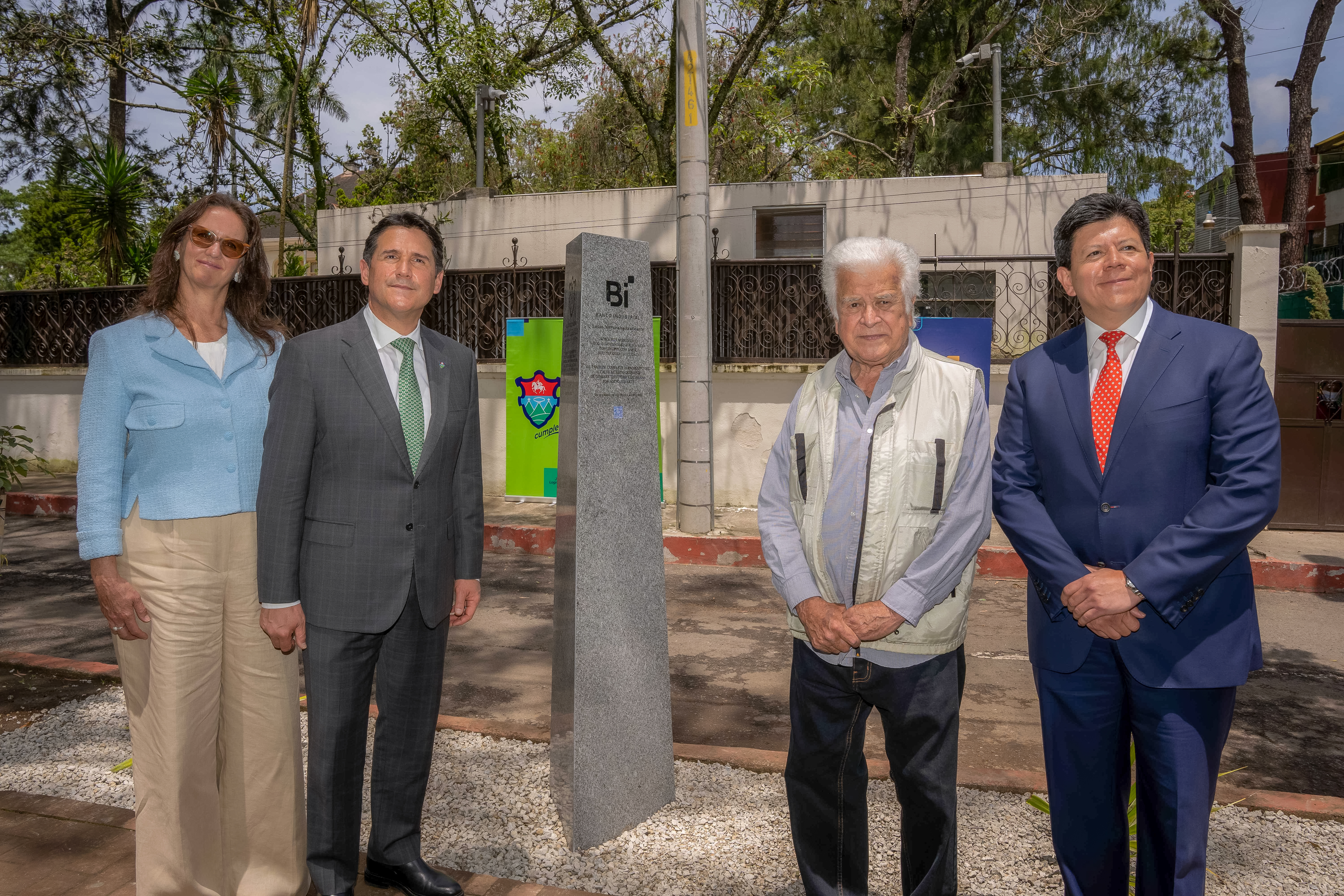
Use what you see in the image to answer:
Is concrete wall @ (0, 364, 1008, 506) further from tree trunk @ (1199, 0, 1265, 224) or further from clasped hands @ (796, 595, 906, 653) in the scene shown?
tree trunk @ (1199, 0, 1265, 224)

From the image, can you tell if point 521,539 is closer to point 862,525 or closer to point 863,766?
point 863,766

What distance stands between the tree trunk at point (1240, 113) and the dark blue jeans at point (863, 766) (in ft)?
67.8

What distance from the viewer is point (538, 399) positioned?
10.8 metres

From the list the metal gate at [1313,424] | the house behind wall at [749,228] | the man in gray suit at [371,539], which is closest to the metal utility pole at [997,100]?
the house behind wall at [749,228]

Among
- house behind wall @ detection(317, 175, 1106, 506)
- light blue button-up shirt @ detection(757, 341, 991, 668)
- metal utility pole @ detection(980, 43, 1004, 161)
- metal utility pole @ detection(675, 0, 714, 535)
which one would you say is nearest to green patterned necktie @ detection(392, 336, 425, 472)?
light blue button-up shirt @ detection(757, 341, 991, 668)

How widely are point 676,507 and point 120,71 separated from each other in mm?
19920

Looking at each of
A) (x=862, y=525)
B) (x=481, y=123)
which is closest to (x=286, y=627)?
(x=862, y=525)

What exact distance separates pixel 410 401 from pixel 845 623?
145 centimetres

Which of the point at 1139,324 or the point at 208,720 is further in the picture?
the point at 208,720

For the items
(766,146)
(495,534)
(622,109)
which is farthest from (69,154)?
(495,534)

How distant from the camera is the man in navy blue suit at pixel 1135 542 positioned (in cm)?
232

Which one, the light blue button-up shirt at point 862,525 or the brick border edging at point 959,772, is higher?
the light blue button-up shirt at point 862,525

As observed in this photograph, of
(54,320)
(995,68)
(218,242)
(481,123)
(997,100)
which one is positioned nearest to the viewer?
(218,242)

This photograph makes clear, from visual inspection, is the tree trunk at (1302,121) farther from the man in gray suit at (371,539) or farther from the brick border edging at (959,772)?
the man in gray suit at (371,539)
